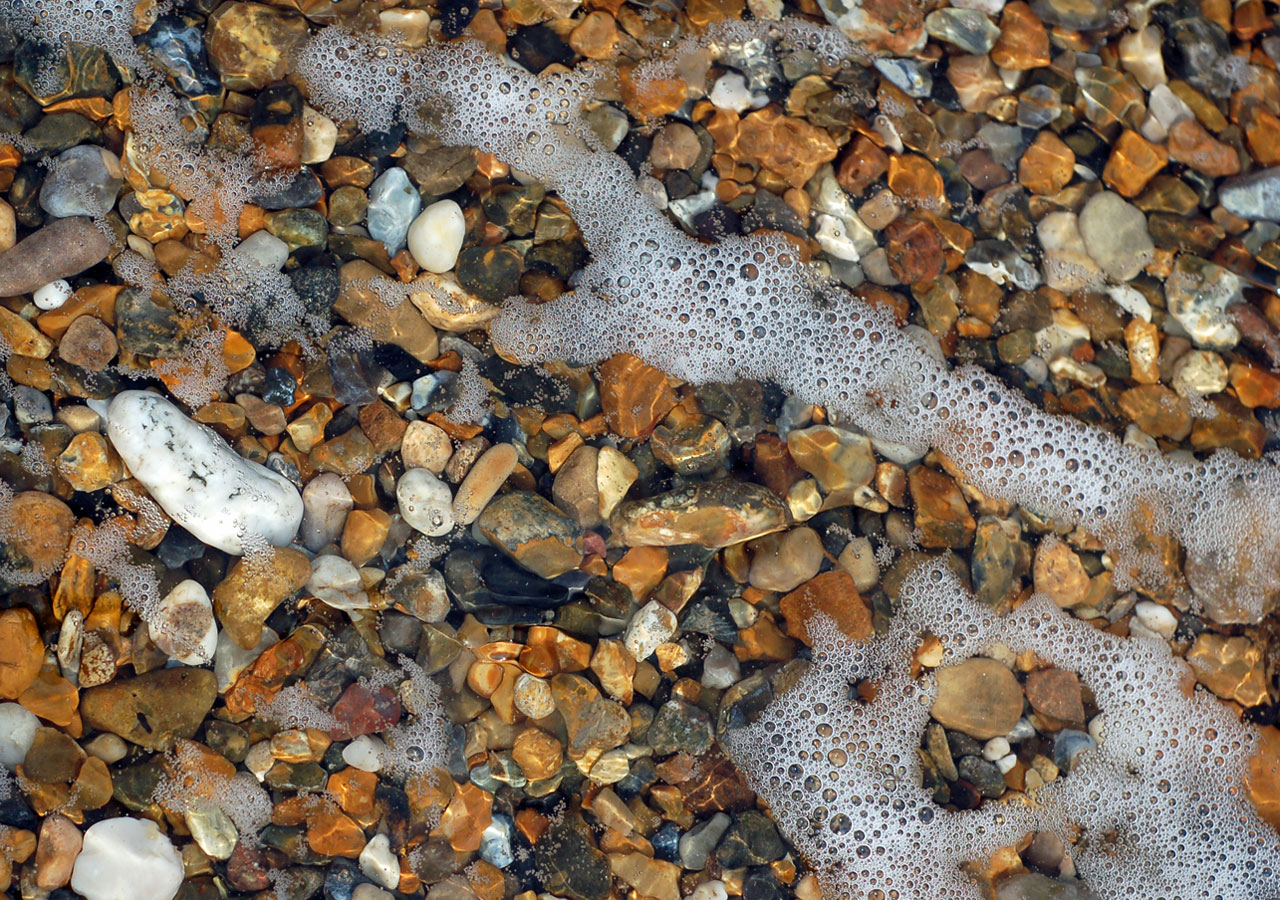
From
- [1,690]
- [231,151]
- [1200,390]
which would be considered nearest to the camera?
[1,690]

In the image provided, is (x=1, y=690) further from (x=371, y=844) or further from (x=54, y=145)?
(x=54, y=145)

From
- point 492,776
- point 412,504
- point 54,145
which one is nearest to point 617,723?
point 492,776

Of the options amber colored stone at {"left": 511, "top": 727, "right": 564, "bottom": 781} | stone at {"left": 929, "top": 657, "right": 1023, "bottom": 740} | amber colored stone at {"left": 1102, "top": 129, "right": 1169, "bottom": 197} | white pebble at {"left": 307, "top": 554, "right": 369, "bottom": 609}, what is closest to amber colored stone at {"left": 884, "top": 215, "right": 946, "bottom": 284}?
amber colored stone at {"left": 1102, "top": 129, "right": 1169, "bottom": 197}

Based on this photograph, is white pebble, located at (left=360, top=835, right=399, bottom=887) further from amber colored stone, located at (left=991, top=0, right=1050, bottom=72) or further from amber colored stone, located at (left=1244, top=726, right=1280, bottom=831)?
amber colored stone, located at (left=991, top=0, right=1050, bottom=72)

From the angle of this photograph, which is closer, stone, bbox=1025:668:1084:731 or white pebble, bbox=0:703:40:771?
white pebble, bbox=0:703:40:771

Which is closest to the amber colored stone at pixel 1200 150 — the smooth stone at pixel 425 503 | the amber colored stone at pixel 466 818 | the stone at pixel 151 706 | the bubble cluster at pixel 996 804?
the bubble cluster at pixel 996 804

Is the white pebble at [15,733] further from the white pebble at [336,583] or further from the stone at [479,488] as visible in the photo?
the stone at [479,488]
